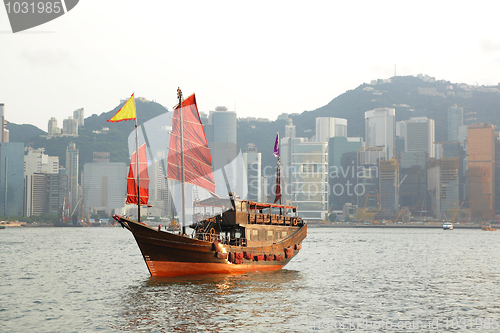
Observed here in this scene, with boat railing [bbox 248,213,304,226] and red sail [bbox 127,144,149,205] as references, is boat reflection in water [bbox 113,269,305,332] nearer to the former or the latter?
boat railing [bbox 248,213,304,226]

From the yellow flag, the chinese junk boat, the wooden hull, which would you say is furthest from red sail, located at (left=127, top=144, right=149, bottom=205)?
the yellow flag

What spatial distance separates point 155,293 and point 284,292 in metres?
8.62

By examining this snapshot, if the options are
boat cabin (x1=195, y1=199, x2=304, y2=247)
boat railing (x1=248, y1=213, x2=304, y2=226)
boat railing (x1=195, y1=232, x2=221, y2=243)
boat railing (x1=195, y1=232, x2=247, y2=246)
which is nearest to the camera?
boat railing (x1=195, y1=232, x2=221, y2=243)

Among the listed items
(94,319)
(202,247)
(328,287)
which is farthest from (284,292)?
(94,319)

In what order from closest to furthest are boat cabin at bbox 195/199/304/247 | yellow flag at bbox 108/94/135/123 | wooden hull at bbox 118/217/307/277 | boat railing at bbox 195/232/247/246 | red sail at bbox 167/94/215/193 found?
yellow flag at bbox 108/94/135/123 → wooden hull at bbox 118/217/307/277 → boat railing at bbox 195/232/247/246 → boat cabin at bbox 195/199/304/247 → red sail at bbox 167/94/215/193

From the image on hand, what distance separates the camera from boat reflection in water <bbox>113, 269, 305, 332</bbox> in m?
24.6

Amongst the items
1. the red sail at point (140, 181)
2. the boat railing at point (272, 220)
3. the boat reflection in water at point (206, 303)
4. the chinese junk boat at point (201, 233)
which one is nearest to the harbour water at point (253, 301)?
the boat reflection in water at point (206, 303)

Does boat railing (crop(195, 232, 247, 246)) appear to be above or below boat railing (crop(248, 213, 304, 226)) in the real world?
below

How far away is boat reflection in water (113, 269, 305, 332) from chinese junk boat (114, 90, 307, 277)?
1.32 m

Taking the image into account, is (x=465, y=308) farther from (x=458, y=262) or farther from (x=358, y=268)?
(x=458, y=262)

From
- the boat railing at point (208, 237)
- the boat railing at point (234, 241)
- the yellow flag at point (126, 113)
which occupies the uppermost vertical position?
the yellow flag at point (126, 113)

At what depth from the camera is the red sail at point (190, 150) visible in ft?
138

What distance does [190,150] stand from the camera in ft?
142

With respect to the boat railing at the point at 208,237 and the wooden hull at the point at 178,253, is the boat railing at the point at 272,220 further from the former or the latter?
the boat railing at the point at 208,237
